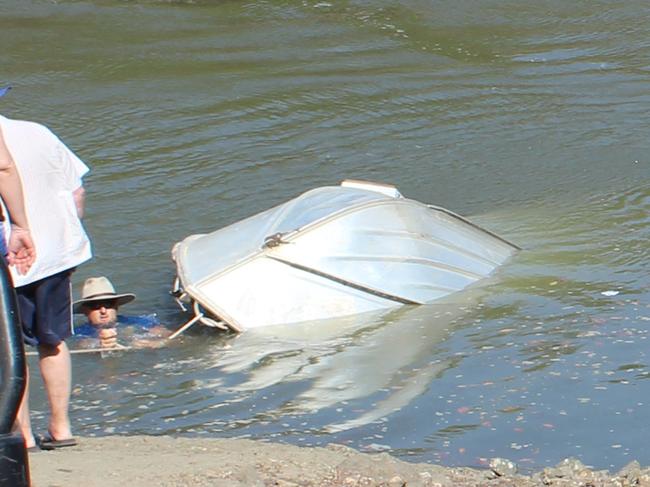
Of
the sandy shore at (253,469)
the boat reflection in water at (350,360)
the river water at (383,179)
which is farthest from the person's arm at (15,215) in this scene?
the boat reflection in water at (350,360)

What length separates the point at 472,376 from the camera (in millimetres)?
7656

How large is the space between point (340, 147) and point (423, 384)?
6.79 metres

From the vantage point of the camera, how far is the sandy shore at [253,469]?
502cm

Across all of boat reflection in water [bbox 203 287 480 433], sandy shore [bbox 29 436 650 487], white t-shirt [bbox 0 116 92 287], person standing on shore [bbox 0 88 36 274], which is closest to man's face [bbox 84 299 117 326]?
boat reflection in water [bbox 203 287 480 433]

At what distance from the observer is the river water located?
23.5 feet

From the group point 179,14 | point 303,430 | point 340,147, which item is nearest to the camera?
point 303,430

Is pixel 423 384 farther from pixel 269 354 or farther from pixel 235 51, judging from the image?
pixel 235 51

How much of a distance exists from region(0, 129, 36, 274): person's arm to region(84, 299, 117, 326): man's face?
3812 mm

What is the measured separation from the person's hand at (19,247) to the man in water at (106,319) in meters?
3.57

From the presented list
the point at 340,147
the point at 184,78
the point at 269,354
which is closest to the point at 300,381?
the point at 269,354

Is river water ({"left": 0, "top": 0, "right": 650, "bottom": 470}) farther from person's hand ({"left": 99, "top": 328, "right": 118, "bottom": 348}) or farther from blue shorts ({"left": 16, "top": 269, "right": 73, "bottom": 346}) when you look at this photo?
blue shorts ({"left": 16, "top": 269, "right": 73, "bottom": 346})

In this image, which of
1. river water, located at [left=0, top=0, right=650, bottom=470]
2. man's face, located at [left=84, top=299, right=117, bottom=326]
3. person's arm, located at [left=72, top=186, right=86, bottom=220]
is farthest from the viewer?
man's face, located at [left=84, top=299, right=117, bottom=326]

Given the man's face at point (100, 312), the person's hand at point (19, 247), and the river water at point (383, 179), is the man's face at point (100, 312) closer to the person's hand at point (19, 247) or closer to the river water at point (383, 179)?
the river water at point (383, 179)

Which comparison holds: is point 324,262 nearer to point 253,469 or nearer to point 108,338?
point 108,338
